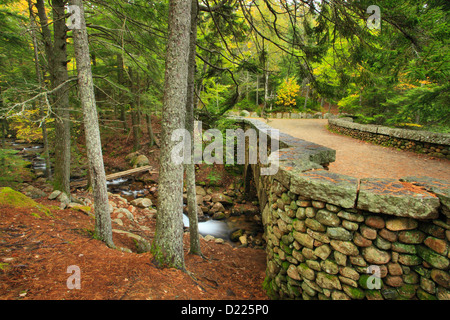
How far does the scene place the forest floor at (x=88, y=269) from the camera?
2396mm

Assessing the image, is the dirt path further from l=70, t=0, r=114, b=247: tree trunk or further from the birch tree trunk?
the birch tree trunk

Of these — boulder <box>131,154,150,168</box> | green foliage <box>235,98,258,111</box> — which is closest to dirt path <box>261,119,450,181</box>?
boulder <box>131,154,150,168</box>

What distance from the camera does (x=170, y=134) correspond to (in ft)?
10.5

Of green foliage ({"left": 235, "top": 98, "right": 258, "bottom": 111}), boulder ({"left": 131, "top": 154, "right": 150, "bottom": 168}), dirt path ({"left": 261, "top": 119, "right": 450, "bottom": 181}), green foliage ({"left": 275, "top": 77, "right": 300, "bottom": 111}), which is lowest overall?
boulder ({"left": 131, "top": 154, "right": 150, "bottom": 168})

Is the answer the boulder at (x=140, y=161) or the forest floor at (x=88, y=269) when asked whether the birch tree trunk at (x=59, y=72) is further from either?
the boulder at (x=140, y=161)

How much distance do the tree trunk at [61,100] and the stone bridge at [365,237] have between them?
6400mm

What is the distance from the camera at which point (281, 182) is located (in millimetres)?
3613

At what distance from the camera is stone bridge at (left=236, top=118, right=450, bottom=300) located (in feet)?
7.61

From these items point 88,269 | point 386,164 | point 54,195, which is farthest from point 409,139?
point 54,195

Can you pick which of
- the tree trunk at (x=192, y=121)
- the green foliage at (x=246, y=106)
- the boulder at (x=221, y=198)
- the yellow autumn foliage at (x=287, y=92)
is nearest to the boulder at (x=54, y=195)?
the tree trunk at (x=192, y=121)

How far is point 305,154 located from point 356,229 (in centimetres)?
210

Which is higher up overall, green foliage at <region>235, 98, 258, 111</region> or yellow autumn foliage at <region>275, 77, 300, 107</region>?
yellow autumn foliage at <region>275, 77, 300, 107</region>

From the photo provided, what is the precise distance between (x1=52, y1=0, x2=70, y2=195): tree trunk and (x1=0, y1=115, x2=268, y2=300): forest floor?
0.99m

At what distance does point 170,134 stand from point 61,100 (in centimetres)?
490
